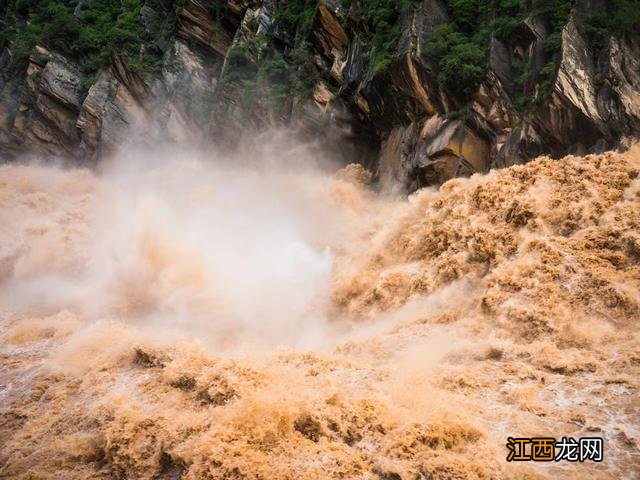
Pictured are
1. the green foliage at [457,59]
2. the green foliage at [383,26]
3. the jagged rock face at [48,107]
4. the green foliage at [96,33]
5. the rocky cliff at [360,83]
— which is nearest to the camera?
the rocky cliff at [360,83]

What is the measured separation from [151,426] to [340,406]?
3.07m

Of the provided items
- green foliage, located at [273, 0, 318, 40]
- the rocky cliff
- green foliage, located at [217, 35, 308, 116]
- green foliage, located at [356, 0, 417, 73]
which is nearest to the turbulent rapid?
the rocky cliff

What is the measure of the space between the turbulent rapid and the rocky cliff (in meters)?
2.69

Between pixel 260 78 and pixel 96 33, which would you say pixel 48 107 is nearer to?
pixel 96 33

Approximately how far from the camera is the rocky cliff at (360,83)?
15.6 metres

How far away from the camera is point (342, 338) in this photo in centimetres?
1216

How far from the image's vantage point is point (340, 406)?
732cm

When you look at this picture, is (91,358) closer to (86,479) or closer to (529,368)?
(86,479)

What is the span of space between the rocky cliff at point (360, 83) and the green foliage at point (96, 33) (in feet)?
0.78

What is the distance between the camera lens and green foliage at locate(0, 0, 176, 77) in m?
32.3

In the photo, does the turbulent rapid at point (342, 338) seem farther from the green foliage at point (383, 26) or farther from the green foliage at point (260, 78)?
the green foliage at point (260, 78)

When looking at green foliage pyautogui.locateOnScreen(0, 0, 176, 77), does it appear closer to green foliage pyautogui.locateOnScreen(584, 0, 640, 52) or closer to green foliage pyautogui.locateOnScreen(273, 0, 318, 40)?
green foliage pyautogui.locateOnScreen(273, 0, 318, 40)

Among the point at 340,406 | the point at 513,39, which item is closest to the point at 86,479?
the point at 340,406

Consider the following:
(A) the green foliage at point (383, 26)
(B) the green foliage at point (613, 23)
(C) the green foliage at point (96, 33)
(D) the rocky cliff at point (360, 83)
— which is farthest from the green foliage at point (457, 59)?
(C) the green foliage at point (96, 33)
